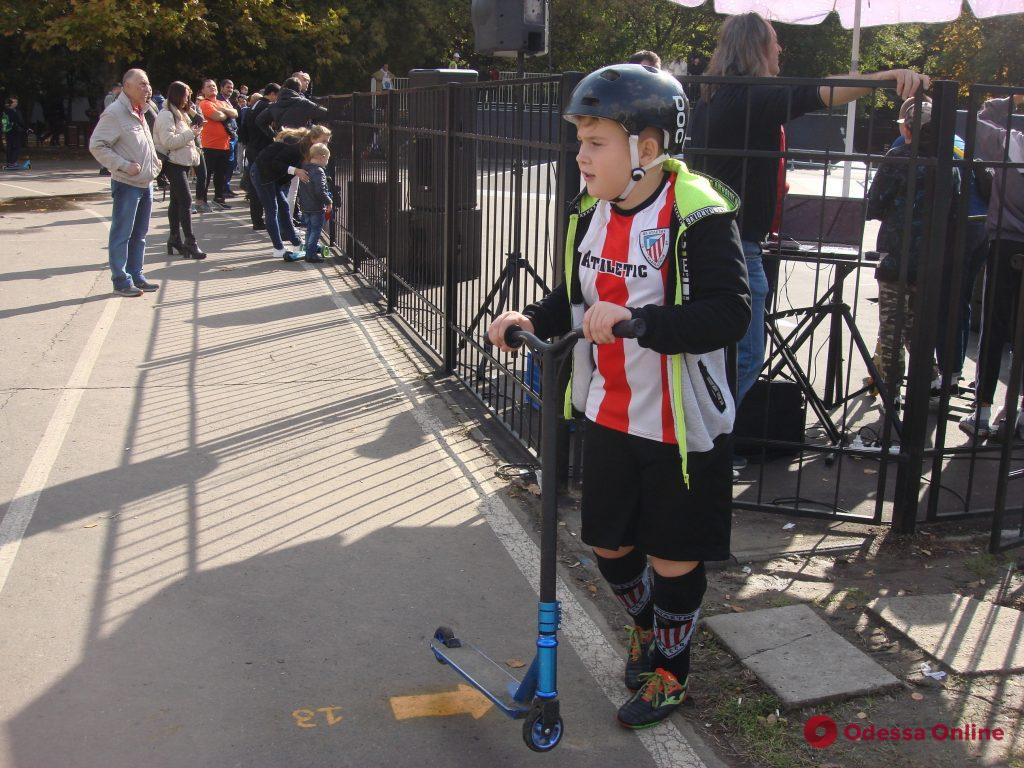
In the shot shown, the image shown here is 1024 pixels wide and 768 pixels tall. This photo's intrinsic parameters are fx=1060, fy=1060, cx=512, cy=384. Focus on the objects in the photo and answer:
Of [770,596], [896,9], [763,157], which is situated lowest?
[770,596]

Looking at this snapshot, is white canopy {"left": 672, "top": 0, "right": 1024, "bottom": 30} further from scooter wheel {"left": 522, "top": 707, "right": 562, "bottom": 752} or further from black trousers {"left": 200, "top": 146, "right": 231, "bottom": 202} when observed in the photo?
black trousers {"left": 200, "top": 146, "right": 231, "bottom": 202}

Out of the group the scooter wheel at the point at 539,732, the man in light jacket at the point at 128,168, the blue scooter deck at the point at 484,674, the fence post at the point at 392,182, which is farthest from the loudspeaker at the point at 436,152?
the scooter wheel at the point at 539,732

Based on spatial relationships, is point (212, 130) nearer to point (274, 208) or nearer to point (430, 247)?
point (274, 208)

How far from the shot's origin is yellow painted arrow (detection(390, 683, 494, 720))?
349cm

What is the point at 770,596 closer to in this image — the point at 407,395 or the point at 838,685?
the point at 838,685

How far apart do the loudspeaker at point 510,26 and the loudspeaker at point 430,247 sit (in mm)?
1682

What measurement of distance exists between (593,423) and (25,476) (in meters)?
3.62

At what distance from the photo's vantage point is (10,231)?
50.2 feet

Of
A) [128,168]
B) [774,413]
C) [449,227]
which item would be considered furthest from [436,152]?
[128,168]

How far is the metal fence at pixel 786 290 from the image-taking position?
4750 mm

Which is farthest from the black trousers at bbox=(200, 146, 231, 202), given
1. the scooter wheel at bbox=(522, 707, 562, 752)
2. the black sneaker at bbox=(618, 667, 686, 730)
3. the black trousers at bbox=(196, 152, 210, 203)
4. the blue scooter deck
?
the scooter wheel at bbox=(522, 707, 562, 752)

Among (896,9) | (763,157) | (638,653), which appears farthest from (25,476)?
(896,9)

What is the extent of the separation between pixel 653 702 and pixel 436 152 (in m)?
5.15

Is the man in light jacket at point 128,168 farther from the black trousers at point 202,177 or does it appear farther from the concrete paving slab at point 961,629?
the concrete paving slab at point 961,629
